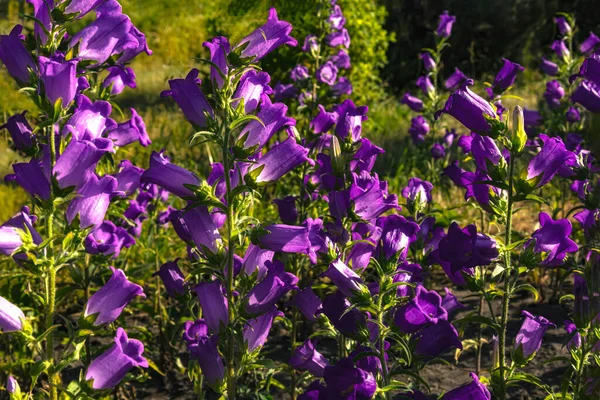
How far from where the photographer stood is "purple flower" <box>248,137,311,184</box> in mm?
2334

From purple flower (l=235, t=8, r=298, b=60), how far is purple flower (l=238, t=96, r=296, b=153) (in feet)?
0.54

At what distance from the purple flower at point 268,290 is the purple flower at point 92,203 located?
1.73ft

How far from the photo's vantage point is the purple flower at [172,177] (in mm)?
2277

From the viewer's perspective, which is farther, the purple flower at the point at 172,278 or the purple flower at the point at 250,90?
the purple flower at the point at 172,278

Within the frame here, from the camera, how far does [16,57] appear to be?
2512 millimetres

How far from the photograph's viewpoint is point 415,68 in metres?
11.9

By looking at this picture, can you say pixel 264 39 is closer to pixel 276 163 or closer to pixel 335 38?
pixel 276 163

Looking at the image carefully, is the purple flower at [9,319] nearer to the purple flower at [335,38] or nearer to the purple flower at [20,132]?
the purple flower at [20,132]

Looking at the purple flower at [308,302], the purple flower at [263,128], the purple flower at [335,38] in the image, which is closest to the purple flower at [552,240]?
the purple flower at [308,302]

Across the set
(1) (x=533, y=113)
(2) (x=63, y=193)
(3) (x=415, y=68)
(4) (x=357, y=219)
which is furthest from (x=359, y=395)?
(3) (x=415, y=68)

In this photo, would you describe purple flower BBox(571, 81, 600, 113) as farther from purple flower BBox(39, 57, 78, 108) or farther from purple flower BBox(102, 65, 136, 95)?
purple flower BBox(102, 65, 136, 95)

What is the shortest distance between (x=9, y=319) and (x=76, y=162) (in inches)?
19.9

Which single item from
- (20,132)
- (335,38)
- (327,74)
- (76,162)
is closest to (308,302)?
(76,162)

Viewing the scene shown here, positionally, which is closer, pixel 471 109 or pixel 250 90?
pixel 471 109
